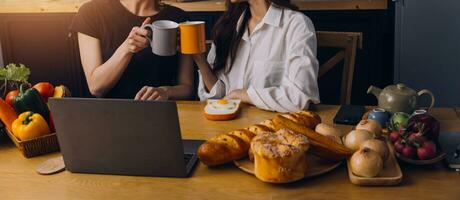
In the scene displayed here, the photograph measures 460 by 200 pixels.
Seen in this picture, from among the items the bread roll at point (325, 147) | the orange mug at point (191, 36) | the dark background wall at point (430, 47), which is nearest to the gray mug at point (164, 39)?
the orange mug at point (191, 36)

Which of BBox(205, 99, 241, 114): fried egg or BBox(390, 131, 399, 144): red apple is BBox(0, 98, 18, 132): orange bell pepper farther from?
BBox(390, 131, 399, 144): red apple

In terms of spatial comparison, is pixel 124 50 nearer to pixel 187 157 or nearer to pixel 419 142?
pixel 187 157

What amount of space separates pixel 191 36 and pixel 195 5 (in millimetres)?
1636

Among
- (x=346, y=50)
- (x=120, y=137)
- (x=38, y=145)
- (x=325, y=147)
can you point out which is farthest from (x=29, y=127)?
(x=346, y=50)

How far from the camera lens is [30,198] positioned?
3.97 ft

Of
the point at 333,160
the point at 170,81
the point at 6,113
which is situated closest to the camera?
the point at 333,160

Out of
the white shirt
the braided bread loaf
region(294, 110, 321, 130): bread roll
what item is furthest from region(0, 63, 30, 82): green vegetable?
region(294, 110, 321, 130): bread roll

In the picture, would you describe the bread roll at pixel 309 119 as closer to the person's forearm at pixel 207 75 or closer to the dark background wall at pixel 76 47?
the person's forearm at pixel 207 75

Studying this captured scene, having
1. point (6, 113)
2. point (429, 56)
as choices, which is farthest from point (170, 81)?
point (429, 56)

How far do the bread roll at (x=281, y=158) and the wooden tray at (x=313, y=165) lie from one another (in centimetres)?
3

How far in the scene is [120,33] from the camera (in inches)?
87.7

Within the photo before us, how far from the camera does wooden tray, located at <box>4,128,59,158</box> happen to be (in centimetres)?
144

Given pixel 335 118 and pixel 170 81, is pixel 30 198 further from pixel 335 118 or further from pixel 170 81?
pixel 170 81

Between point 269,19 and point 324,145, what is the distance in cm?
93
